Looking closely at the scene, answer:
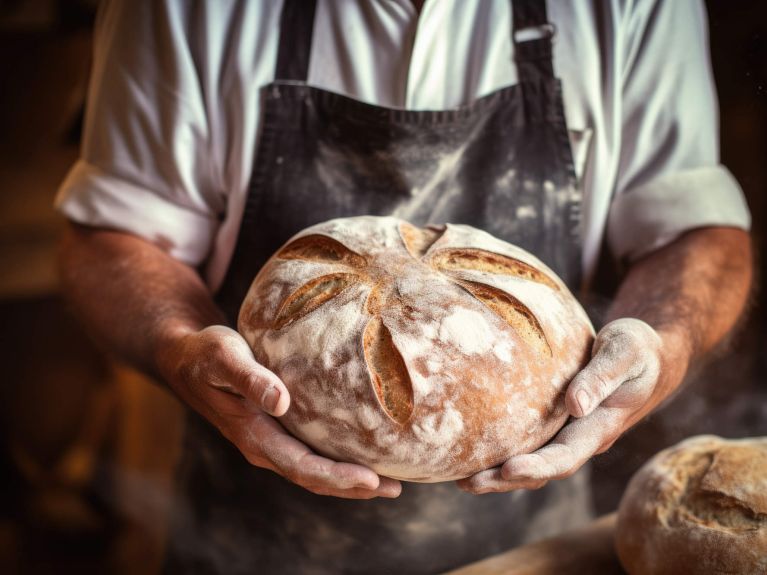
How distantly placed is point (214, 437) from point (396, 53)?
94 cm

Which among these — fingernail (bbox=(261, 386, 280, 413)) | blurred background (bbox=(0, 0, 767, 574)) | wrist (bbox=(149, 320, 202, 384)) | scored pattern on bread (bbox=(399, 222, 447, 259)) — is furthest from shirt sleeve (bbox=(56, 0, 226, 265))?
fingernail (bbox=(261, 386, 280, 413))

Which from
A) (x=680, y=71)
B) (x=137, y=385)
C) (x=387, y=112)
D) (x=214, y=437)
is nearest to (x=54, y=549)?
(x=137, y=385)

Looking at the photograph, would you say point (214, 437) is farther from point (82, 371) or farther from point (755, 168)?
point (755, 168)

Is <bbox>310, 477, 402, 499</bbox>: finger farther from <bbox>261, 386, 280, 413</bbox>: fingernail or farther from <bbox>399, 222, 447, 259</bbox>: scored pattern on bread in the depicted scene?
<bbox>399, 222, 447, 259</bbox>: scored pattern on bread

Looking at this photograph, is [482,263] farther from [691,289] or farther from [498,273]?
[691,289]

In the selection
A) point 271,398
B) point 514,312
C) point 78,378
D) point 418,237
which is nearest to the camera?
point 271,398

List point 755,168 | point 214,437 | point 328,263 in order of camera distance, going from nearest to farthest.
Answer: point 328,263, point 755,168, point 214,437


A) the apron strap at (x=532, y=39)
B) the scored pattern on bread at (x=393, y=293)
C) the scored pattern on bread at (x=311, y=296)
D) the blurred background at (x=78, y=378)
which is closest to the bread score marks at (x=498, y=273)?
the scored pattern on bread at (x=393, y=293)

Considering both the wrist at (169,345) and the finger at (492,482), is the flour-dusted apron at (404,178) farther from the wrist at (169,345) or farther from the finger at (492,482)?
the finger at (492,482)

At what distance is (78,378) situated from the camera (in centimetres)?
207

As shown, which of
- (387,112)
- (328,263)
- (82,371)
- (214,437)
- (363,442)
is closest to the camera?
(363,442)

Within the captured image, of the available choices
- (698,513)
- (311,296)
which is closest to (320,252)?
(311,296)

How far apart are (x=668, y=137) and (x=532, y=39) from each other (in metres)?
0.32

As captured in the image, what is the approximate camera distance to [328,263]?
3.53 feet
